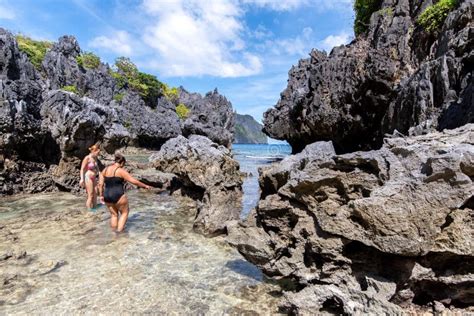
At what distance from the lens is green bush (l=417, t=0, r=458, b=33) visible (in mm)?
14143

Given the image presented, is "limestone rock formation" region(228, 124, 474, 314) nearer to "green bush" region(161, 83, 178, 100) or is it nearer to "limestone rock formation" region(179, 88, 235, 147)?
"limestone rock formation" region(179, 88, 235, 147)

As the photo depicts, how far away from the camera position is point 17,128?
45.5ft

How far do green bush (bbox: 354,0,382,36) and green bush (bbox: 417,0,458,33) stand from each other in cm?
789

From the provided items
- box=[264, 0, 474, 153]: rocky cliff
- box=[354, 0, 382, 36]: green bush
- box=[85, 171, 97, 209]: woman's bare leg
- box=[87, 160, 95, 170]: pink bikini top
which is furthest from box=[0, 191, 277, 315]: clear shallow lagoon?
box=[354, 0, 382, 36]: green bush

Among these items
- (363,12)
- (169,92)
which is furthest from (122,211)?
(169,92)

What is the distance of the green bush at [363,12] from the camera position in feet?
75.0

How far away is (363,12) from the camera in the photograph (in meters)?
24.2

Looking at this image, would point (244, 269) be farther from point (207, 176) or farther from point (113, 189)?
point (207, 176)

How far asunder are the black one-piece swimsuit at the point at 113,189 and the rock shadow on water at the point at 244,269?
3.82 meters

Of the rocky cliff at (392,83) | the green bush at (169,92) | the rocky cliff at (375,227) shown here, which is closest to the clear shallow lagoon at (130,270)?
the rocky cliff at (375,227)

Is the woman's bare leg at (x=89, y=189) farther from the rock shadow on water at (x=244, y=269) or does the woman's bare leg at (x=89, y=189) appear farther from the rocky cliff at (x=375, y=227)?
the rocky cliff at (x=375, y=227)

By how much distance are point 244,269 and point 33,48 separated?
76604 mm

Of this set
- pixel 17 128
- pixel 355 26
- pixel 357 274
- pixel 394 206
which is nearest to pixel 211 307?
pixel 357 274

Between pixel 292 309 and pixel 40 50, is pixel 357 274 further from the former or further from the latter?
pixel 40 50
